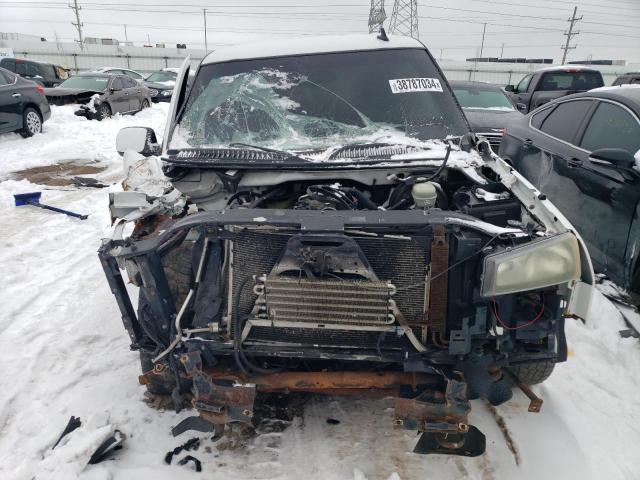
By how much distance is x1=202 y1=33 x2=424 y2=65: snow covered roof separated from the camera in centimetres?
363

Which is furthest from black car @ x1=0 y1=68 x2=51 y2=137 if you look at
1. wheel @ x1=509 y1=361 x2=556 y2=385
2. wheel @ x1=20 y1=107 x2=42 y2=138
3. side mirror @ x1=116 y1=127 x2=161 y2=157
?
wheel @ x1=509 y1=361 x2=556 y2=385

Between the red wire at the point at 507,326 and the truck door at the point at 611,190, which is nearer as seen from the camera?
the red wire at the point at 507,326

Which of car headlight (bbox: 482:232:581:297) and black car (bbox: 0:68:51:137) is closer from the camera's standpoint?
car headlight (bbox: 482:232:581:297)

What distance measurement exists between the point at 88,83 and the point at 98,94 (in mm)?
1169

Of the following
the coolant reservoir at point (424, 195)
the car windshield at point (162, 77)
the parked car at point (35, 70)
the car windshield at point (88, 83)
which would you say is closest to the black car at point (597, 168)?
the coolant reservoir at point (424, 195)

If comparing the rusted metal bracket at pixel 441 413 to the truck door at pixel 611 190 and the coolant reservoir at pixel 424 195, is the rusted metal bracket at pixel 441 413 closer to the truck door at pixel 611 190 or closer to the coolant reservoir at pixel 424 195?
the coolant reservoir at pixel 424 195

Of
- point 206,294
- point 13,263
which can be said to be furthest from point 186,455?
point 13,263

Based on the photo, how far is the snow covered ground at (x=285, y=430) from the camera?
236cm

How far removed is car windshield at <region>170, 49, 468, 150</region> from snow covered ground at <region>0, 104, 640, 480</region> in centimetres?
167

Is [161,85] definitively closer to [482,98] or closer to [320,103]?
[482,98]

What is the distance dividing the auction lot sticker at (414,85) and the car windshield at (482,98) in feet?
19.4

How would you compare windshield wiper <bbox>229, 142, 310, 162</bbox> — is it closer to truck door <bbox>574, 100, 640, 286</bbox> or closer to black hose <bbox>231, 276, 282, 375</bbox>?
black hose <bbox>231, 276, 282, 375</bbox>

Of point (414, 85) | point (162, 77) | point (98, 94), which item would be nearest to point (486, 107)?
point (414, 85)

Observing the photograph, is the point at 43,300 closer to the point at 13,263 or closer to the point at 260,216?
the point at 13,263
